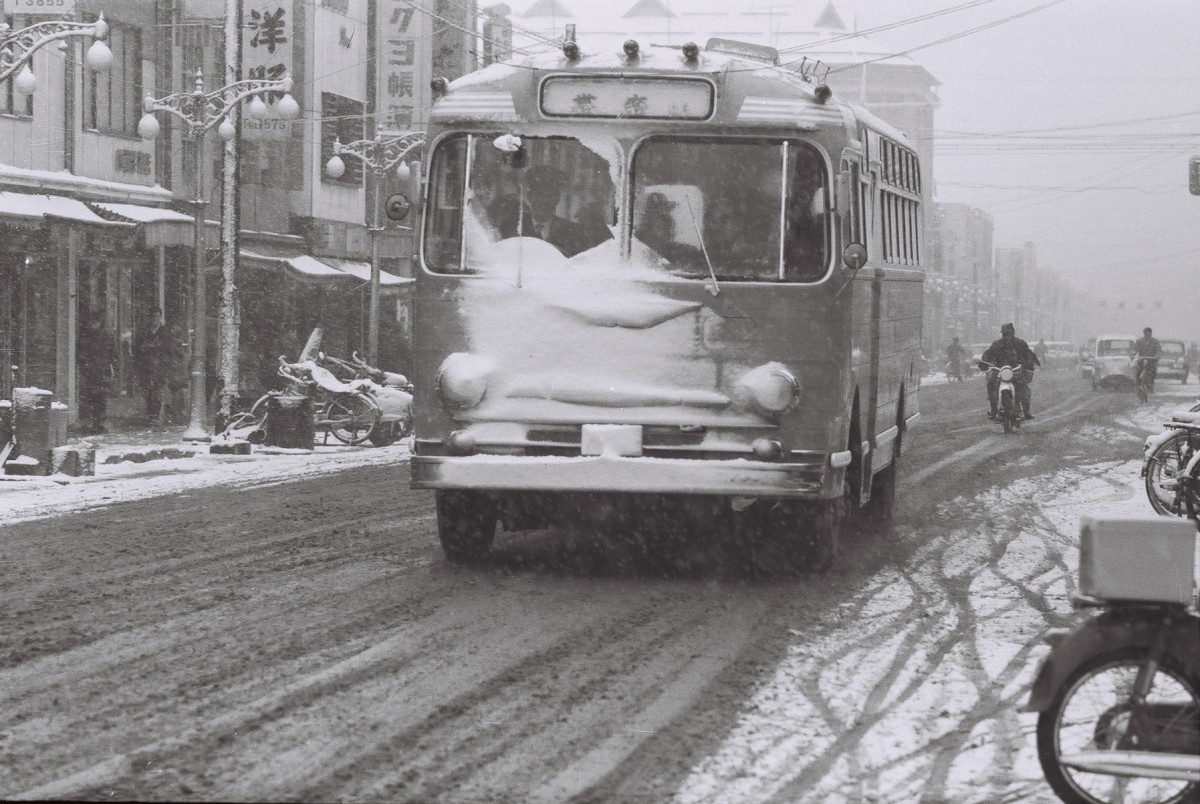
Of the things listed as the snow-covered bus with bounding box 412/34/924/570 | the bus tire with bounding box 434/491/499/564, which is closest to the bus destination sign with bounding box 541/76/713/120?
the snow-covered bus with bounding box 412/34/924/570

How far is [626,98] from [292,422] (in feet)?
46.6

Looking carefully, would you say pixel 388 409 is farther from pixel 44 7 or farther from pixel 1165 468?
pixel 1165 468

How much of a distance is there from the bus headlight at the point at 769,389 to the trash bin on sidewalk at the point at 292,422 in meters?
14.4

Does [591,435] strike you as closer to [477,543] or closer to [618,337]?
[618,337]

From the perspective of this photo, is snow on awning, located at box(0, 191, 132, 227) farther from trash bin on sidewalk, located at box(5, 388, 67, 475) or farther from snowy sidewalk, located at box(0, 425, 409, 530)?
trash bin on sidewalk, located at box(5, 388, 67, 475)

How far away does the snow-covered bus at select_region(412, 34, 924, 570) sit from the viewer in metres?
10.7

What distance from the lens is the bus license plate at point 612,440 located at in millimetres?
10641

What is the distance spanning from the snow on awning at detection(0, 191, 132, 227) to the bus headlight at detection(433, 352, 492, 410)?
16.0 metres

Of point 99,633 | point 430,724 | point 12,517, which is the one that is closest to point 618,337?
point 99,633

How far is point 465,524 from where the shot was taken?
1162 cm

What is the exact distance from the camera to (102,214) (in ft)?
95.1

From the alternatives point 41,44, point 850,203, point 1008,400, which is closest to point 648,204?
point 850,203

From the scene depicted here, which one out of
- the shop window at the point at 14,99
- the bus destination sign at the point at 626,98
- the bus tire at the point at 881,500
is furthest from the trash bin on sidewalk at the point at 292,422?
the bus destination sign at the point at 626,98

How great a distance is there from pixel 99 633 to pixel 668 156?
4.22 meters
